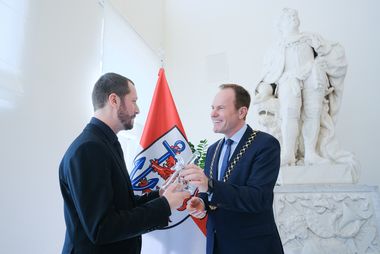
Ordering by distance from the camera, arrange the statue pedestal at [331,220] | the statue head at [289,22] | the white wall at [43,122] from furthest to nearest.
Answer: the statue head at [289,22], the statue pedestal at [331,220], the white wall at [43,122]

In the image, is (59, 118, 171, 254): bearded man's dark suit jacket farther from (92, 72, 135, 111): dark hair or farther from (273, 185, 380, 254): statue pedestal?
(273, 185, 380, 254): statue pedestal

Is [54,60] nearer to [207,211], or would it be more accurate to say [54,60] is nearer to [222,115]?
[222,115]

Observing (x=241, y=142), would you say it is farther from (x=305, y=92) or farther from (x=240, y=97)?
(x=305, y=92)

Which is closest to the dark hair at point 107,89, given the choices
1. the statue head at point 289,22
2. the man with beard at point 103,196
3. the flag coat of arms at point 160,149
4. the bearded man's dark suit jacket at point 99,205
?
the man with beard at point 103,196

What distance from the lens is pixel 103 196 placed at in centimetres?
77

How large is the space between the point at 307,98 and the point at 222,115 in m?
1.57

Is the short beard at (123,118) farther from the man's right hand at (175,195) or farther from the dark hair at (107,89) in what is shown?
the man's right hand at (175,195)

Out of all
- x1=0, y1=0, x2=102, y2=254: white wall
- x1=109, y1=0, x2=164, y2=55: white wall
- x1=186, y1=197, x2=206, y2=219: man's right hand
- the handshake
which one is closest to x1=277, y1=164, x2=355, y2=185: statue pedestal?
x1=186, y1=197, x2=206, y2=219: man's right hand

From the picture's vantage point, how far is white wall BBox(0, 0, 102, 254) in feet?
5.06

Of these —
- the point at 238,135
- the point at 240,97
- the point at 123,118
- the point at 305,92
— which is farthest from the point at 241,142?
the point at 305,92

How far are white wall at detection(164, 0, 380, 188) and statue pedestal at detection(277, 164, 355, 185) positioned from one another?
1.56 meters

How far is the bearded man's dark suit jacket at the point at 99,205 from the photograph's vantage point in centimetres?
76

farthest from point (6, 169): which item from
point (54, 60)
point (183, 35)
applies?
point (183, 35)

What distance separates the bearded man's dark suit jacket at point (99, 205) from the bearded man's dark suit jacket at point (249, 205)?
229 millimetres
